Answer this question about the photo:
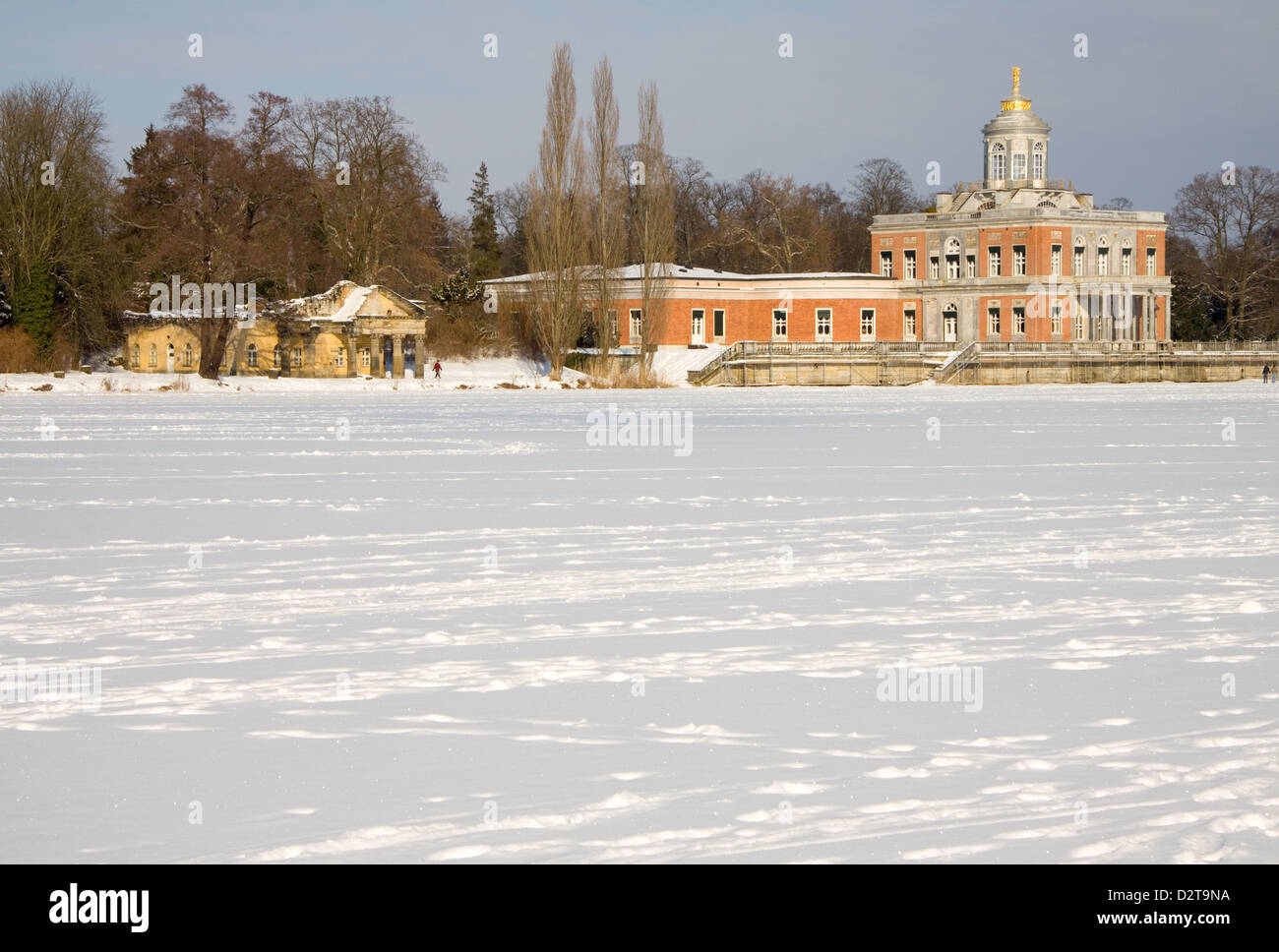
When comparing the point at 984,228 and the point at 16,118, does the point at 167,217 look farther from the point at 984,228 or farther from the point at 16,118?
the point at 984,228

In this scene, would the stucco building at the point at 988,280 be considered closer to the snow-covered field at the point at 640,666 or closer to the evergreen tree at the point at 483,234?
the evergreen tree at the point at 483,234

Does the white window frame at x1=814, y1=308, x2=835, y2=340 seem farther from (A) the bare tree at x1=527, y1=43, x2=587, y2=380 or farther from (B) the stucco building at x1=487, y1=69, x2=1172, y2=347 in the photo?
(A) the bare tree at x1=527, y1=43, x2=587, y2=380

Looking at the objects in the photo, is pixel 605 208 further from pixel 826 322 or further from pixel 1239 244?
pixel 1239 244

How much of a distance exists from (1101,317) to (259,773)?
232 feet

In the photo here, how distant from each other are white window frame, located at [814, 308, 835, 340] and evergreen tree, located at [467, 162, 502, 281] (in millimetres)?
19297

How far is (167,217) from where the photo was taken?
53.2m

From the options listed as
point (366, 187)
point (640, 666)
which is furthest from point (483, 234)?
point (640, 666)

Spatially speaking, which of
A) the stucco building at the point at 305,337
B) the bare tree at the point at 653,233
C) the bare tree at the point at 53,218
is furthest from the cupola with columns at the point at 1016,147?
the bare tree at the point at 53,218

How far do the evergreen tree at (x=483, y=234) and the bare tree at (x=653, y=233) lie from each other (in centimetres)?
2289

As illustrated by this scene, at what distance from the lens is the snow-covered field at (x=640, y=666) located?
5484mm

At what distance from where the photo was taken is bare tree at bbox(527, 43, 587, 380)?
55844 mm

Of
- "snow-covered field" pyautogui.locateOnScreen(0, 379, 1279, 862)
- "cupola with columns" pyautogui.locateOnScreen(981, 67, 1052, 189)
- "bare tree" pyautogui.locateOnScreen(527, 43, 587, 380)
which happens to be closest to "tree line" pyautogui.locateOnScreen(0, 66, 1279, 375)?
"bare tree" pyautogui.locateOnScreen(527, 43, 587, 380)

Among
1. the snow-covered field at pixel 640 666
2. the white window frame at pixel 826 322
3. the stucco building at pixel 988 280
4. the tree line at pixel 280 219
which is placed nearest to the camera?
the snow-covered field at pixel 640 666
